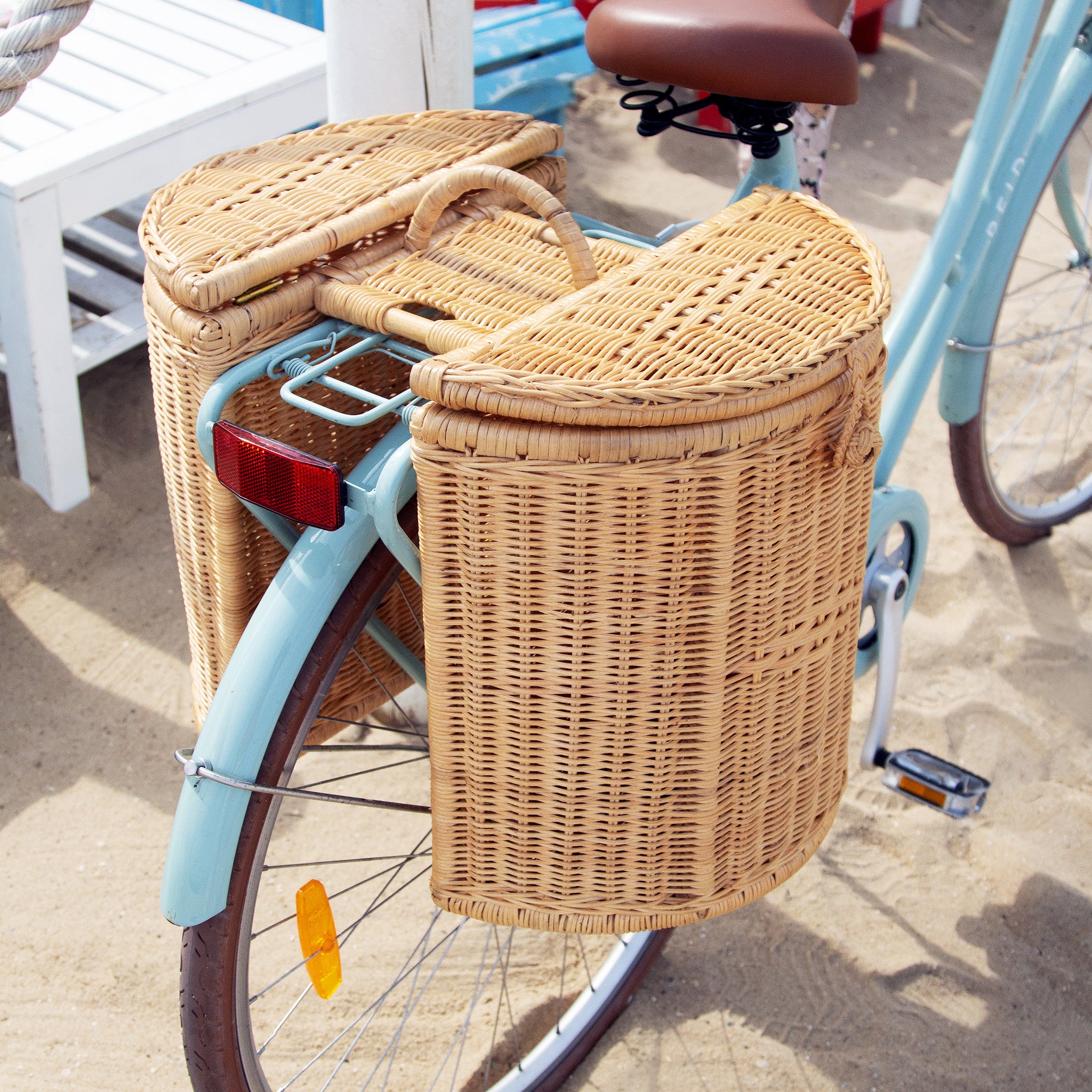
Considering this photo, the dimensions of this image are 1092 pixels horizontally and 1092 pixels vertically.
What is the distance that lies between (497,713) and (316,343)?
370mm

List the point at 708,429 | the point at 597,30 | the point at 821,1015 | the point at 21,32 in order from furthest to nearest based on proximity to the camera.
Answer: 1. the point at 821,1015
2. the point at 597,30
3. the point at 21,32
4. the point at 708,429

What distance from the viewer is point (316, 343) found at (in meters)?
1.08

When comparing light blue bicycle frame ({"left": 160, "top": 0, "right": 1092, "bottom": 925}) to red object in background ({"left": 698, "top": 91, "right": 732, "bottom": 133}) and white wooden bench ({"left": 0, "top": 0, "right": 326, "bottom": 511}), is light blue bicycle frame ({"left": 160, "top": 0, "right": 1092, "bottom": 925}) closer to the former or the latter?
white wooden bench ({"left": 0, "top": 0, "right": 326, "bottom": 511})

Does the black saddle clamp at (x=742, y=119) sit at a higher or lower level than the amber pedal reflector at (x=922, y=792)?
higher

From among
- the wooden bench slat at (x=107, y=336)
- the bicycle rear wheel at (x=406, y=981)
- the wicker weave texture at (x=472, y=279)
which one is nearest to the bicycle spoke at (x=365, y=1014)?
the bicycle rear wheel at (x=406, y=981)

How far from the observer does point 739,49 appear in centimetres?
130

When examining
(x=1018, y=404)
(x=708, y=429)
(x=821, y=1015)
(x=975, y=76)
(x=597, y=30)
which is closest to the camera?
(x=708, y=429)

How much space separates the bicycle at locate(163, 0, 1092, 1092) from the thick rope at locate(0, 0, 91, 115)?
36 cm

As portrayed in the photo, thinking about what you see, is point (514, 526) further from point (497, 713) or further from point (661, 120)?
point (661, 120)

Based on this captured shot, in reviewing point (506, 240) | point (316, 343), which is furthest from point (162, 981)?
point (506, 240)

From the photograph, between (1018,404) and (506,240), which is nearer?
(506,240)

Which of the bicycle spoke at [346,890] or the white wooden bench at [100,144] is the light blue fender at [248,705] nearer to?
the bicycle spoke at [346,890]

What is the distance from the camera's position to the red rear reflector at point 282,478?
96cm

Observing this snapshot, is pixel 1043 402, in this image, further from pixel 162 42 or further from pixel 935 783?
pixel 162 42
